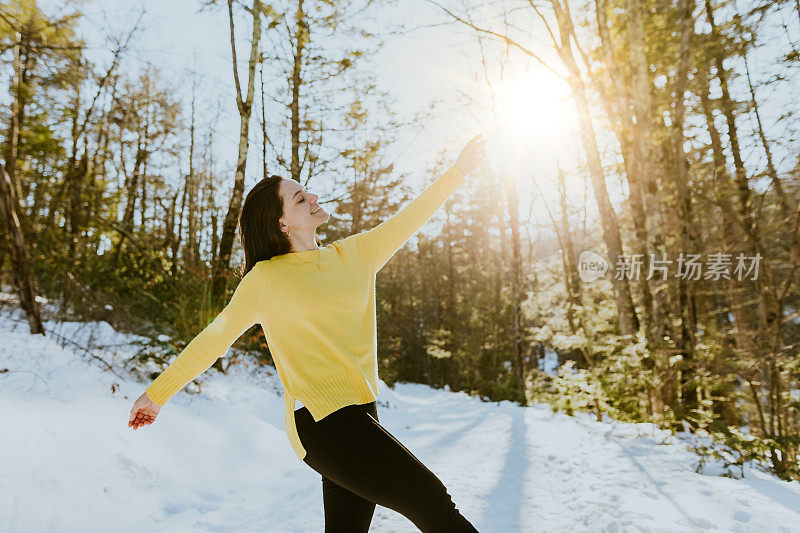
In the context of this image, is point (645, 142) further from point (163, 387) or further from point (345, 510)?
point (163, 387)

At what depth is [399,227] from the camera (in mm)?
1972

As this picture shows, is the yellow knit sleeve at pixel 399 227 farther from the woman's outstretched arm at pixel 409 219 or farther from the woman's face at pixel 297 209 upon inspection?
the woman's face at pixel 297 209

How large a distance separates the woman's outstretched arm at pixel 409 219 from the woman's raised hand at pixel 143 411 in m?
0.90

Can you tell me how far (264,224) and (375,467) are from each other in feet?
3.19

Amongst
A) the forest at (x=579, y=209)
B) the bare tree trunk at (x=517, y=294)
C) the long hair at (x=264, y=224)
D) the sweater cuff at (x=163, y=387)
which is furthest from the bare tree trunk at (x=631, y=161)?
the sweater cuff at (x=163, y=387)

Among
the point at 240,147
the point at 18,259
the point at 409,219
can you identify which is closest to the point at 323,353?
the point at 409,219

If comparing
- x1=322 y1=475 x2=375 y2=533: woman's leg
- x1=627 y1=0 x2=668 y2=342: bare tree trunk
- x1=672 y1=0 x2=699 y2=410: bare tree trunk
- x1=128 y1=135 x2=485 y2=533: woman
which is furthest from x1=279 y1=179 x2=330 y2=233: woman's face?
x1=627 y1=0 x2=668 y2=342: bare tree trunk

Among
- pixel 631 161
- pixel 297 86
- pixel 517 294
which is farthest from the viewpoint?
pixel 517 294

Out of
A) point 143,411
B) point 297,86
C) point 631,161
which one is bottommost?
point 143,411

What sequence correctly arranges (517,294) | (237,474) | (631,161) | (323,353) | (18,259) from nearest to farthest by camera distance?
(323,353) < (237,474) < (18,259) < (631,161) < (517,294)

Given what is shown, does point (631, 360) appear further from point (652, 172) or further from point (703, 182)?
point (703, 182)

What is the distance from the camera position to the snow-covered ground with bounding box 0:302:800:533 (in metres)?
3.31

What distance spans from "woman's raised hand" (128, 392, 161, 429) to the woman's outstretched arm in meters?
0.90

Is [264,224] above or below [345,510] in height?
above
